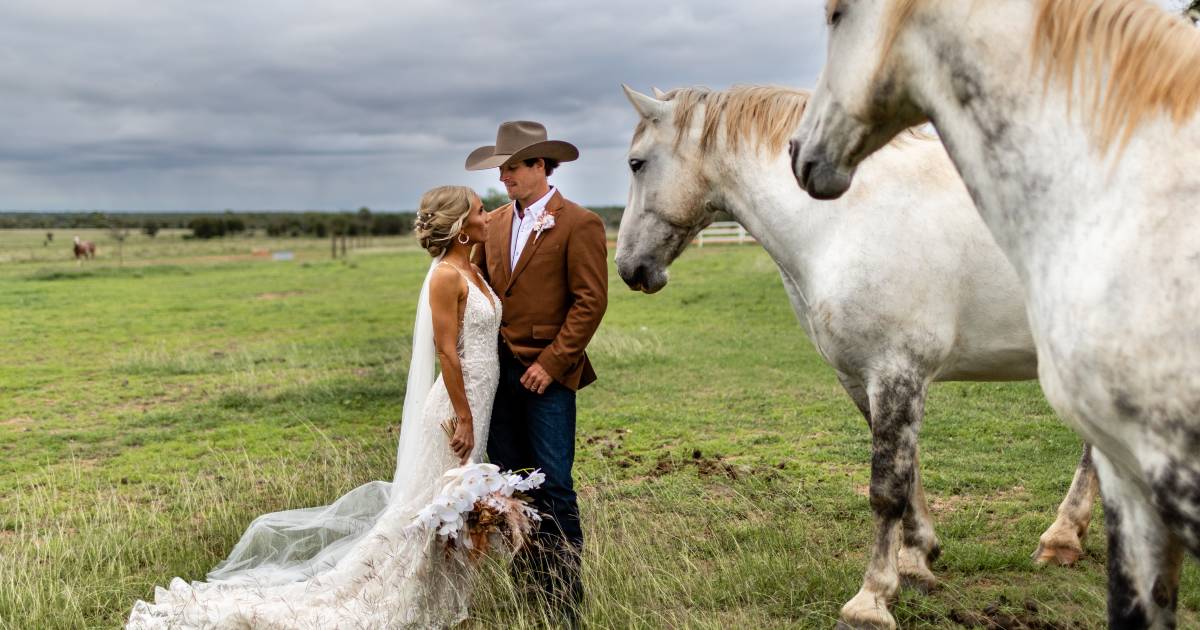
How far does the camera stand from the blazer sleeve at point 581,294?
4016 mm

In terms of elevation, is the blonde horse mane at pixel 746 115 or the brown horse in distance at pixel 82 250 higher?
the blonde horse mane at pixel 746 115

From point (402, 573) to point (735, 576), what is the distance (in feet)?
5.00

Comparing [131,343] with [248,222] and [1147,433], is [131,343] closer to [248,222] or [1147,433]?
[1147,433]

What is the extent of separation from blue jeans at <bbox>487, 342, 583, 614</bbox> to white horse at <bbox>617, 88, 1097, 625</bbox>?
2.34 feet

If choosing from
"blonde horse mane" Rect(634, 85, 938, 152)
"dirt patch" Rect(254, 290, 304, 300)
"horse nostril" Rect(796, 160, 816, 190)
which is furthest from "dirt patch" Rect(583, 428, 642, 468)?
"dirt patch" Rect(254, 290, 304, 300)

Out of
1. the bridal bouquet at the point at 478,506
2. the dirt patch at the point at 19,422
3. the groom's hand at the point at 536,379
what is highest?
the groom's hand at the point at 536,379

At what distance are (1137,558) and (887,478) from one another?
1.55 meters

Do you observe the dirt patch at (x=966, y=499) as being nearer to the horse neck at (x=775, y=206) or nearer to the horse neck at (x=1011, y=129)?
the horse neck at (x=775, y=206)

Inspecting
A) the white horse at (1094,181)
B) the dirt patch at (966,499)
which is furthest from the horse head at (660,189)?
the dirt patch at (966,499)

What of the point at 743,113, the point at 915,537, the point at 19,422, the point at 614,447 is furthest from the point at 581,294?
the point at 19,422

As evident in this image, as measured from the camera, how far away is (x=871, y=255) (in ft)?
12.5

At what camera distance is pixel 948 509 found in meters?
5.62

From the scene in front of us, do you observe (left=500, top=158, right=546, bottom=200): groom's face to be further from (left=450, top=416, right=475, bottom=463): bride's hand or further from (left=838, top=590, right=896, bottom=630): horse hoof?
(left=838, top=590, right=896, bottom=630): horse hoof

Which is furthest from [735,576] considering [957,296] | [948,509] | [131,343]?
[131,343]
